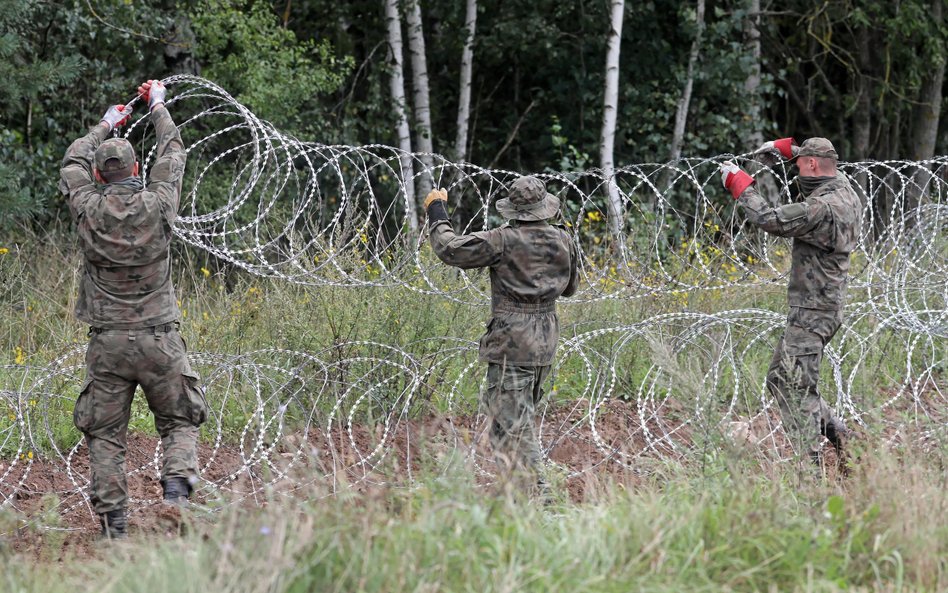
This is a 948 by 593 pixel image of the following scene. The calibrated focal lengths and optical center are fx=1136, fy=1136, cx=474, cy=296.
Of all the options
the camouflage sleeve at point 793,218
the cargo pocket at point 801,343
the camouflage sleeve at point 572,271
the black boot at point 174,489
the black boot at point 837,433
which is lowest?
the black boot at point 174,489

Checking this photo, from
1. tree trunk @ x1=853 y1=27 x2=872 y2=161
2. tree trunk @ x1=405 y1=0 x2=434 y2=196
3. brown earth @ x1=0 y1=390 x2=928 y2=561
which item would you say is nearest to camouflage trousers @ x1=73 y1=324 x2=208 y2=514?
brown earth @ x1=0 y1=390 x2=928 y2=561

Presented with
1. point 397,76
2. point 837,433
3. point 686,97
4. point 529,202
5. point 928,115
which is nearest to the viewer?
point 529,202

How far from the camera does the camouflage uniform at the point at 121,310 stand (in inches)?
225

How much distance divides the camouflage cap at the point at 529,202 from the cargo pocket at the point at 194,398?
6.08ft

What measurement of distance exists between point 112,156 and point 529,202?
84.6 inches

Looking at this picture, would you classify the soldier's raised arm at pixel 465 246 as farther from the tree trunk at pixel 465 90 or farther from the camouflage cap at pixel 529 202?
the tree trunk at pixel 465 90

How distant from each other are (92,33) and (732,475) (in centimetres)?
915

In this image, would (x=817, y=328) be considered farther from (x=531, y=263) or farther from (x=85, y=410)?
(x=85, y=410)

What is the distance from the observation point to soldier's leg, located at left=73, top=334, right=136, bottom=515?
572 cm

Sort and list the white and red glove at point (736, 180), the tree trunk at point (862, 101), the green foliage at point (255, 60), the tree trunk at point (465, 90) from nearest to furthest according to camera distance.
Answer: the white and red glove at point (736, 180)
the green foliage at point (255, 60)
the tree trunk at point (465, 90)
the tree trunk at point (862, 101)

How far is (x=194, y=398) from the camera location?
594 cm

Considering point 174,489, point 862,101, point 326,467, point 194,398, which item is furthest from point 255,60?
point 862,101

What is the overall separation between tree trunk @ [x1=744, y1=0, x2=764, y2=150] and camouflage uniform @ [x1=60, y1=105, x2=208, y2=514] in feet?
35.7

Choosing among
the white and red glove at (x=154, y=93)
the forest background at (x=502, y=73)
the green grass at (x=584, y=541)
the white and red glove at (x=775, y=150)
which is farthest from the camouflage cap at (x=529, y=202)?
the forest background at (x=502, y=73)
